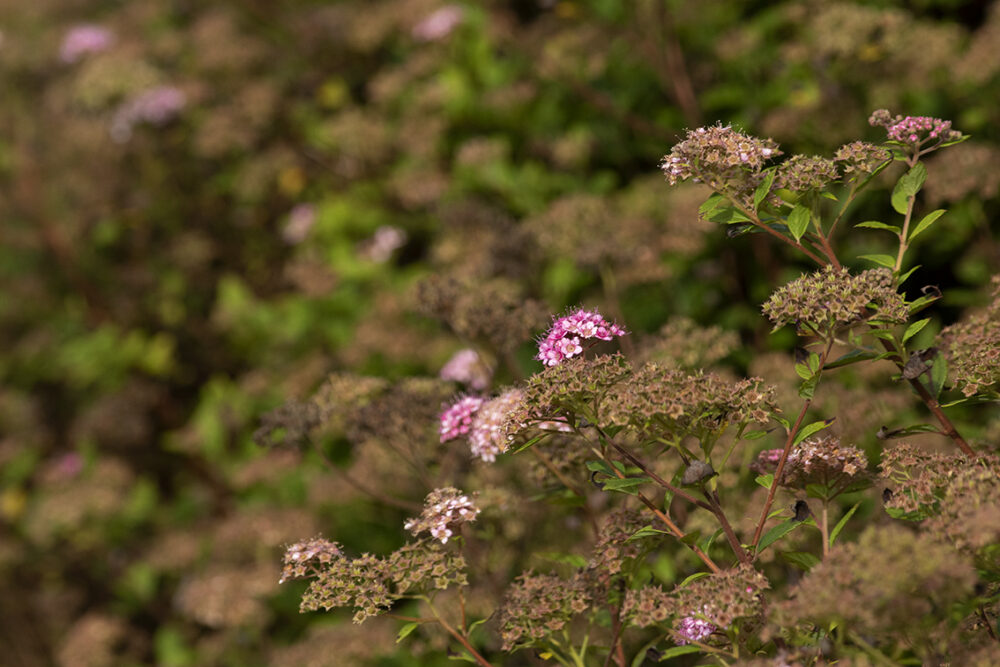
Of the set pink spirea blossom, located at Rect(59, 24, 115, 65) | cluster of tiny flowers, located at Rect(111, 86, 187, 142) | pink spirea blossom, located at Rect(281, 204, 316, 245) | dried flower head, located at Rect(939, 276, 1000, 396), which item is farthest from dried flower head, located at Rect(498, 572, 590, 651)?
pink spirea blossom, located at Rect(59, 24, 115, 65)

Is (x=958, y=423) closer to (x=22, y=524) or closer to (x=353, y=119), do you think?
(x=353, y=119)

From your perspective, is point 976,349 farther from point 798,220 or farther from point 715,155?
point 715,155

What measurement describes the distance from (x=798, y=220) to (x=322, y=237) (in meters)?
4.21

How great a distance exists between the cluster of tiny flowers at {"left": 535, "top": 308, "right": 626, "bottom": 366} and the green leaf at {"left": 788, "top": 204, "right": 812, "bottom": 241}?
0.43m

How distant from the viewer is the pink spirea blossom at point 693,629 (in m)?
1.86

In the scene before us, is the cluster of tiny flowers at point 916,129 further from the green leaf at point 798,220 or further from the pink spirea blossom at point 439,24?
the pink spirea blossom at point 439,24

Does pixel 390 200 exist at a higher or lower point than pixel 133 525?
higher

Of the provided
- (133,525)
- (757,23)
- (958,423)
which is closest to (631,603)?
(958,423)

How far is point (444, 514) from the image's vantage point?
2.10 metres

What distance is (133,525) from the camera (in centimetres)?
562

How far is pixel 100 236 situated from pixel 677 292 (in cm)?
413

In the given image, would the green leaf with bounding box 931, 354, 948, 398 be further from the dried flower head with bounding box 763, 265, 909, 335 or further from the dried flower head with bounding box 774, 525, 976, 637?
the dried flower head with bounding box 774, 525, 976, 637

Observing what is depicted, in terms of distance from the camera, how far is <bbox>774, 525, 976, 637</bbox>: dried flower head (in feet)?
4.82

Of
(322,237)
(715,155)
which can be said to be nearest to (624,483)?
(715,155)
